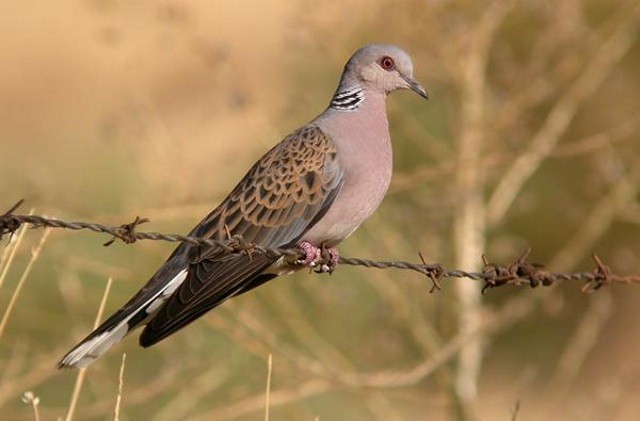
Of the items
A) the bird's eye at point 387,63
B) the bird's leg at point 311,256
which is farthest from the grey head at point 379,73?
the bird's leg at point 311,256

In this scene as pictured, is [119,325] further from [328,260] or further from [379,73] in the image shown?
[379,73]

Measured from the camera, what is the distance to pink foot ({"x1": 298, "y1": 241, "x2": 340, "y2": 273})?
580 cm

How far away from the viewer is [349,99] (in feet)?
21.0

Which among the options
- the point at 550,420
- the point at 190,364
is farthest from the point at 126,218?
the point at 550,420

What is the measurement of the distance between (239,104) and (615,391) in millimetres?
2717

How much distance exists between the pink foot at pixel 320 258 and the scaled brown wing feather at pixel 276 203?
5.7 inches

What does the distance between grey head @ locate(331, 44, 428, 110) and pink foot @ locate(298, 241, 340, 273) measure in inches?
32.6

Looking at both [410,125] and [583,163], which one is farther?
[583,163]

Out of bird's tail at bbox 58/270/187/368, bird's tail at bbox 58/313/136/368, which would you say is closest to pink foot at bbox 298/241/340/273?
bird's tail at bbox 58/270/187/368

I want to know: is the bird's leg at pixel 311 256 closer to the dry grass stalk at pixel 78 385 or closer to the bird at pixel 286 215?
the bird at pixel 286 215

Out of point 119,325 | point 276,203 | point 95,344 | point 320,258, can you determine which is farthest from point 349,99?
point 95,344

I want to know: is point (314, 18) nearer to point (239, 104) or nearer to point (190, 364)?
point (239, 104)

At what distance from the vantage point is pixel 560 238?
15.2 meters

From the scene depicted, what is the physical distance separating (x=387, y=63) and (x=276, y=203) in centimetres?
91
